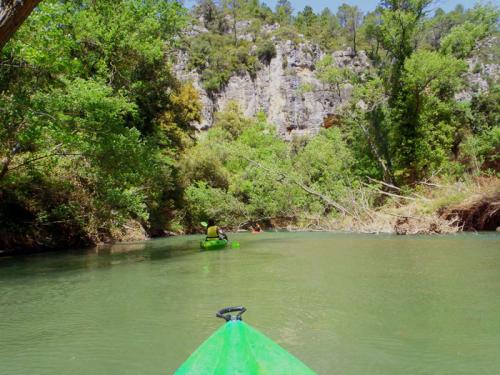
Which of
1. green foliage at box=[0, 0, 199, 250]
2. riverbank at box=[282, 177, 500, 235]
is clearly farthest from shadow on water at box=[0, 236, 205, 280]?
riverbank at box=[282, 177, 500, 235]

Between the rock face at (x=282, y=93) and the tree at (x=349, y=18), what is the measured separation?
35.4ft

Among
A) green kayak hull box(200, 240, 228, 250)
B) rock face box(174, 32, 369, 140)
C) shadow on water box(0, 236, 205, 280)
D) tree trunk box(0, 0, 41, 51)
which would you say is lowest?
shadow on water box(0, 236, 205, 280)

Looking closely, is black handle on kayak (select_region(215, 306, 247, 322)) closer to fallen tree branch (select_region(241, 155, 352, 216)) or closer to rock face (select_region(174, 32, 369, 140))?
fallen tree branch (select_region(241, 155, 352, 216))

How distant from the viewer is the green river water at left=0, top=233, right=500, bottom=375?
14.5 feet

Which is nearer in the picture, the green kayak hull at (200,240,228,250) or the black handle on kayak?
the black handle on kayak

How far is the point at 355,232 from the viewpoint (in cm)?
1908

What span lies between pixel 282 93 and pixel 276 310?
5436 cm

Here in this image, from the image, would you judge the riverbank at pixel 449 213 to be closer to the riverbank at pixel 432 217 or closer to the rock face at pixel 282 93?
the riverbank at pixel 432 217

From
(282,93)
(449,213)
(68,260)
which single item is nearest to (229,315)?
(68,260)

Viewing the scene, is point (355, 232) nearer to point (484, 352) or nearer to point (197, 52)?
point (484, 352)

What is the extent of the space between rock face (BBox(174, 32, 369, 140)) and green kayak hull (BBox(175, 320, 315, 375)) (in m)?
54.2

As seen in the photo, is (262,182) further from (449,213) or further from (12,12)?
(12,12)

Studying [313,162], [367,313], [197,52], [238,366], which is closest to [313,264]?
[367,313]

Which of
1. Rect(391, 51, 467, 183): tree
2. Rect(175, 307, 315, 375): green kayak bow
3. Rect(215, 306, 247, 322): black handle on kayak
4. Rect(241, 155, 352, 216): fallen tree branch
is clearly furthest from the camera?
Rect(391, 51, 467, 183): tree
